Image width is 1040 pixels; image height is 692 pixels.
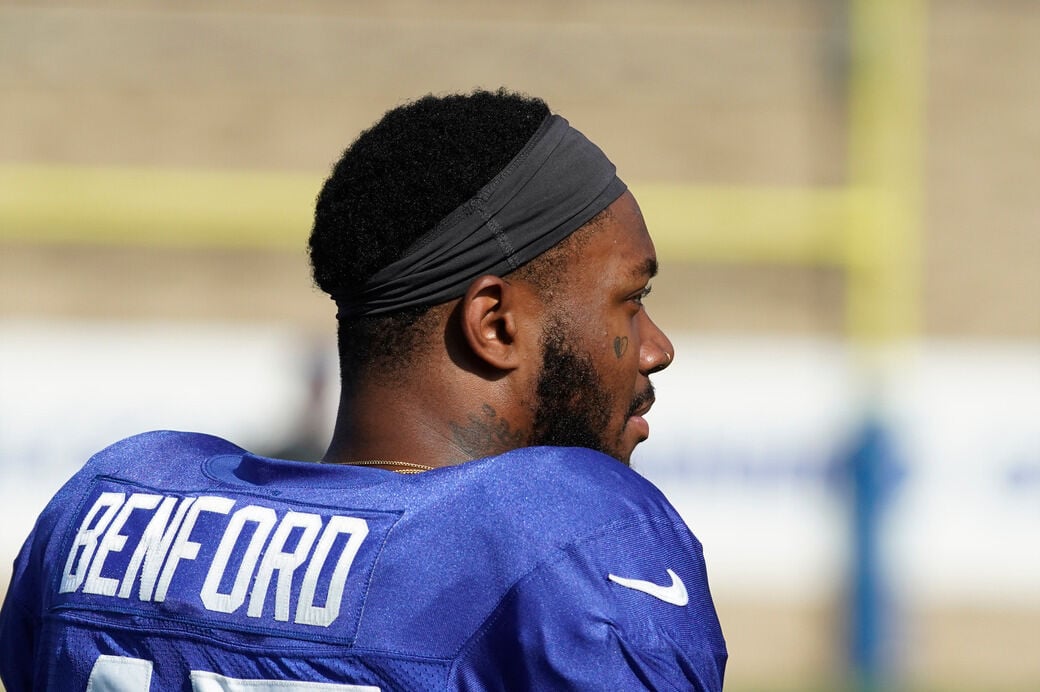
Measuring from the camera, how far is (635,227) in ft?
4.52

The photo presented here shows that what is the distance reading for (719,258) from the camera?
23.2 ft

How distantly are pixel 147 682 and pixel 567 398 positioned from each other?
44 cm

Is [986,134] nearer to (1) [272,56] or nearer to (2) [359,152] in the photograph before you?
(1) [272,56]

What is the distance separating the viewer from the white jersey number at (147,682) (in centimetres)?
110

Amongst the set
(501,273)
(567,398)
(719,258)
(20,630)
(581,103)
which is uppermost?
(581,103)

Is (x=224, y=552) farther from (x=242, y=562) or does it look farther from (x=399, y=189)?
(x=399, y=189)

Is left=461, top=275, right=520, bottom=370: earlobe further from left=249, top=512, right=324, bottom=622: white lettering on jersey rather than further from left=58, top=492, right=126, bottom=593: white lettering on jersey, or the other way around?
left=58, top=492, right=126, bottom=593: white lettering on jersey

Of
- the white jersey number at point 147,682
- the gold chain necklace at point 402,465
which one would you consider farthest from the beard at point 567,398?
the white jersey number at point 147,682

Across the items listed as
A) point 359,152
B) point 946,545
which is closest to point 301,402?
point 946,545

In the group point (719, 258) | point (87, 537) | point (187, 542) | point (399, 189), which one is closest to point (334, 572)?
point (187, 542)

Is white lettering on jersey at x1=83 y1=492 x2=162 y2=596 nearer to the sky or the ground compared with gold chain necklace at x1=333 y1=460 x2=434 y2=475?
nearer to the ground

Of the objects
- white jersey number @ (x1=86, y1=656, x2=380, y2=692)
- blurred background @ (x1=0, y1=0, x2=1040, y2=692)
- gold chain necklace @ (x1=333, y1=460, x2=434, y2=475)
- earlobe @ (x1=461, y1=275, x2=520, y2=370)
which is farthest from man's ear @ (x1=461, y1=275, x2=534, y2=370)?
blurred background @ (x1=0, y1=0, x2=1040, y2=692)

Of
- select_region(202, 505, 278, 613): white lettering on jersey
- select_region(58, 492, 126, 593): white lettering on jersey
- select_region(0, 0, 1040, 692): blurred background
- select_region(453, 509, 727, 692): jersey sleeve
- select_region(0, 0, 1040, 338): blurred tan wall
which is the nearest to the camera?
select_region(453, 509, 727, 692): jersey sleeve

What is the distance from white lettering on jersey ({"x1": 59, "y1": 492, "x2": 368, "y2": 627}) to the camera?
44.1 inches
